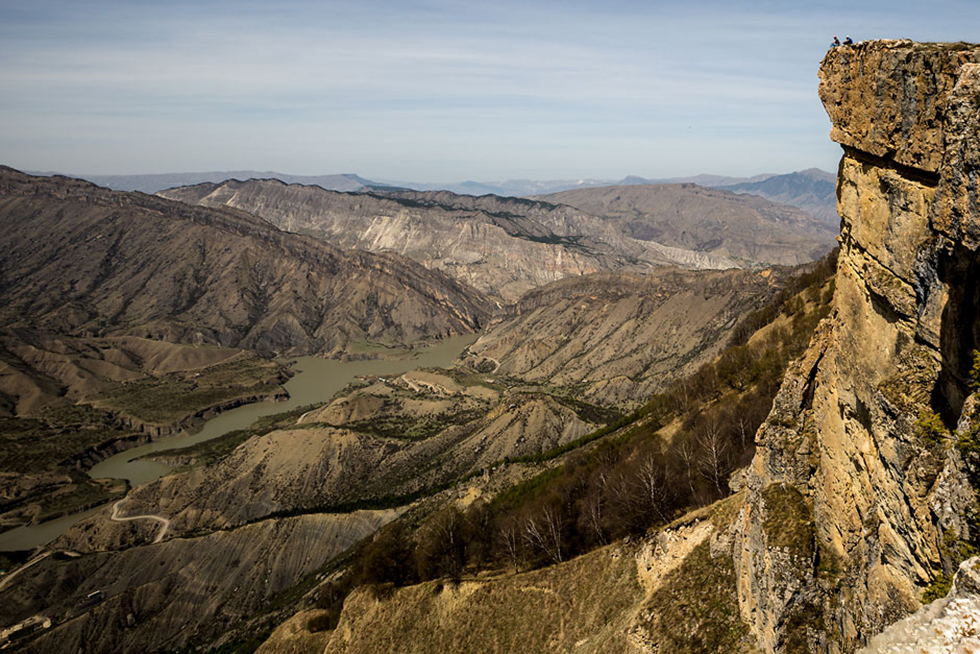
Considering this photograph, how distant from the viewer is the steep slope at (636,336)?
458ft

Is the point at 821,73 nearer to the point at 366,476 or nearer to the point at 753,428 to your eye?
the point at 753,428

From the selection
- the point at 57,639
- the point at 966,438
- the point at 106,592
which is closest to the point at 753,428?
the point at 966,438

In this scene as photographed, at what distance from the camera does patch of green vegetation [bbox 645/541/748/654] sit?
23.3 meters

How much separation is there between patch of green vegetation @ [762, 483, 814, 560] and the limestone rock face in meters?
0.05

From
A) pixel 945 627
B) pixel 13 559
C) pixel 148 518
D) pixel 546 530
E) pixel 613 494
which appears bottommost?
pixel 13 559


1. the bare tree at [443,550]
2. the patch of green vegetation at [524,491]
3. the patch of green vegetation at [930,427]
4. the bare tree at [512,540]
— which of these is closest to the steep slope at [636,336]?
the patch of green vegetation at [524,491]

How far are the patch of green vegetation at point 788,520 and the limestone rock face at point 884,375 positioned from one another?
53 millimetres

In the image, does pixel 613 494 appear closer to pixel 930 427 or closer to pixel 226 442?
pixel 930 427

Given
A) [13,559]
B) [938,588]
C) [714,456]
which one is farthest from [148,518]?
[938,588]

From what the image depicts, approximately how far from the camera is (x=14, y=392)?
502 ft

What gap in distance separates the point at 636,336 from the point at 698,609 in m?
144

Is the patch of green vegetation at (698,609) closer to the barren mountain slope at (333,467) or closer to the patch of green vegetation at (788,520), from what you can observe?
the patch of green vegetation at (788,520)

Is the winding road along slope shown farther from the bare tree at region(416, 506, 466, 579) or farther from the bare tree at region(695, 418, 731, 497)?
the bare tree at region(695, 418, 731, 497)

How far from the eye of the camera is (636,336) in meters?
166
